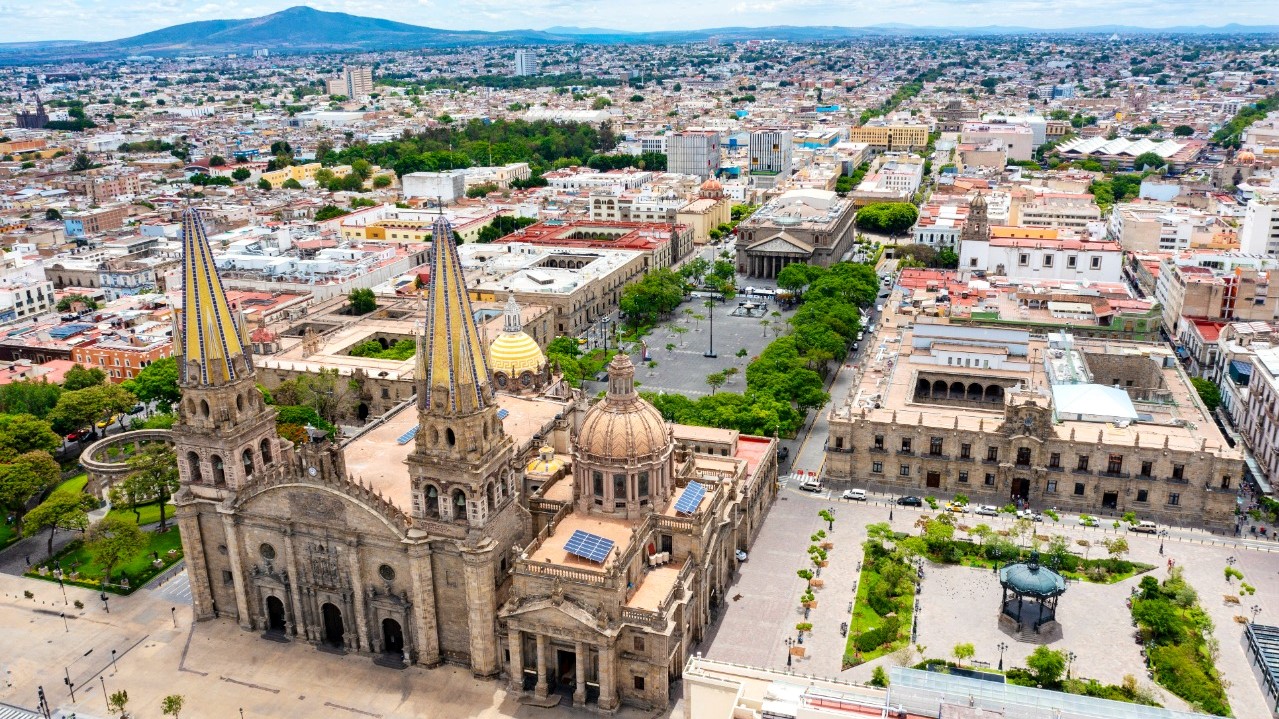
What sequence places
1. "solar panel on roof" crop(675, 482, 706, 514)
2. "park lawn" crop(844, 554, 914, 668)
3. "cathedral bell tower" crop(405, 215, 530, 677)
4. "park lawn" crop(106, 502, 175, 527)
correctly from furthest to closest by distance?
"park lawn" crop(106, 502, 175, 527) → "solar panel on roof" crop(675, 482, 706, 514) → "park lawn" crop(844, 554, 914, 668) → "cathedral bell tower" crop(405, 215, 530, 677)

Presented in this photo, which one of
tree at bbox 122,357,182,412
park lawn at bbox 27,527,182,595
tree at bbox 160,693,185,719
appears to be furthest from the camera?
tree at bbox 122,357,182,412

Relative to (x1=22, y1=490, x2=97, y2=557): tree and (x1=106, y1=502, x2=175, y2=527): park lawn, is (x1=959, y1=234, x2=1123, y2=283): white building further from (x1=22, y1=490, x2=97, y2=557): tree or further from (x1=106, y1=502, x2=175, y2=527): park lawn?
(x1=22, y1=490, x2=97, y2=557): tree

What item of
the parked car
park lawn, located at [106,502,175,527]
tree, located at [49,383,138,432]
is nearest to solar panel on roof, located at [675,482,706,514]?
the parked car

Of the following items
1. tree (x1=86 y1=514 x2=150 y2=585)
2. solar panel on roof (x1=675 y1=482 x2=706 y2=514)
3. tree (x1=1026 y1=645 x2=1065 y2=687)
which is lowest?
tree (x1=1026 y1=645 x2=1065 y2=687)

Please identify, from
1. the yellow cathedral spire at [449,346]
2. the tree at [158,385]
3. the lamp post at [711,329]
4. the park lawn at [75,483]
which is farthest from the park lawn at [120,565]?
the lamp post at [711,329]

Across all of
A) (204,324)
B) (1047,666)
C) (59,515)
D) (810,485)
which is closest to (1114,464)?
(810,485)

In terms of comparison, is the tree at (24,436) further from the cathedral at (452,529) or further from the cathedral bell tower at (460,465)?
the cathedral bell tower at (460,465)
